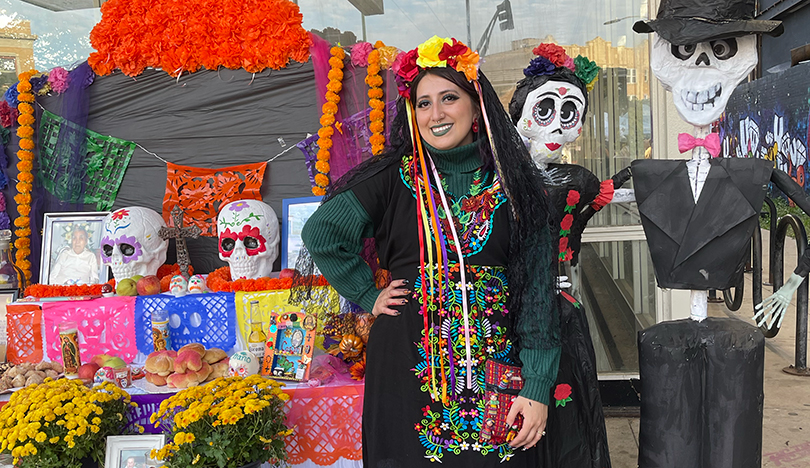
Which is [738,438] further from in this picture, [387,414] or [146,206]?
[146,206]

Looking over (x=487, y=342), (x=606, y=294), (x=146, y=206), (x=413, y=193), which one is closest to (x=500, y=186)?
(x=413, y=193)

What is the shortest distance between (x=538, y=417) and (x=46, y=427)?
177 cm

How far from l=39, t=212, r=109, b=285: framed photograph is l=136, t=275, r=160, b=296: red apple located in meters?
0.36

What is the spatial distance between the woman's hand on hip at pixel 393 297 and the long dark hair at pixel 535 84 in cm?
101

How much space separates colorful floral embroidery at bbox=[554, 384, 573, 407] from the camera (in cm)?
212

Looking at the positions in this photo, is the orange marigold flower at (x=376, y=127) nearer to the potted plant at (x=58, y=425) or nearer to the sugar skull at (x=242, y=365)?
the sugar skull at (x=242, y=365)

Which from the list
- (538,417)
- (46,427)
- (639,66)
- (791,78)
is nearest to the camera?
(538,417)

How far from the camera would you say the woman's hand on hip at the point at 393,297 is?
168 centimetres

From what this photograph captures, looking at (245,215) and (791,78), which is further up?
(791,78)

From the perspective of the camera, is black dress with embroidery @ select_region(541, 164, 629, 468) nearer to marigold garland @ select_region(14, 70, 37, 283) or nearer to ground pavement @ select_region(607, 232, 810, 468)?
ground pavement @ select_region(607, 232, 810, 468)

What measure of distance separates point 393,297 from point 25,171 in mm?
2741

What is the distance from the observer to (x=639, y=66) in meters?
3.48

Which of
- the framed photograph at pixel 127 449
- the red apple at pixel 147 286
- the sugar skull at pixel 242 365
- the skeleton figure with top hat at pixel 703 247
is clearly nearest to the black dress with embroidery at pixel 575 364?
the skeleton figure with top hat at pixel 703 247

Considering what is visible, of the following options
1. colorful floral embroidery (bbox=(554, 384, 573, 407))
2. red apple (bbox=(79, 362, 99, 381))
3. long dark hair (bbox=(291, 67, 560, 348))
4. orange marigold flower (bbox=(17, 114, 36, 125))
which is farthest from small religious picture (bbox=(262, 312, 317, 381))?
orange marigold flower (bbox=(17, 114, 36, 125))
